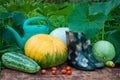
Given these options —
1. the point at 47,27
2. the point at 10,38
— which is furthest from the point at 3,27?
the point at 47,27

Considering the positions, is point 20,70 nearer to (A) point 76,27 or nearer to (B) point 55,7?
(A) point 76,27

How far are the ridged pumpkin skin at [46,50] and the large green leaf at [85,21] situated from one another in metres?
0.17

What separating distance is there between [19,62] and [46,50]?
0.67 ft

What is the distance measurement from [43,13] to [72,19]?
2.83 feet

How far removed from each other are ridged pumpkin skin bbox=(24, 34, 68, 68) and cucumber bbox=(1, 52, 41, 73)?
2.4 inches

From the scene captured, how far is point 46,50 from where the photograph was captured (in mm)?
2238

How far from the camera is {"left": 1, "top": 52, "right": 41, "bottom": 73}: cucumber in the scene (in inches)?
85.4

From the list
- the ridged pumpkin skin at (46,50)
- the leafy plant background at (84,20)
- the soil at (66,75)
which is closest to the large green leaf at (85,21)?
the leafy plant background at (84,20)

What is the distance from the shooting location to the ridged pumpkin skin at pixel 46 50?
2.24 m

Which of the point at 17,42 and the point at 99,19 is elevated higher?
the point at 99,19

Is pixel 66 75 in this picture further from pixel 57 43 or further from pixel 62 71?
pixel 57 43

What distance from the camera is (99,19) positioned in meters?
2.28

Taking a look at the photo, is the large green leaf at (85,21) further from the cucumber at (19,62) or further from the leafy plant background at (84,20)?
the cucumber at (19,62)

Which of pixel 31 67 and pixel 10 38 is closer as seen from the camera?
pixel 31 67
